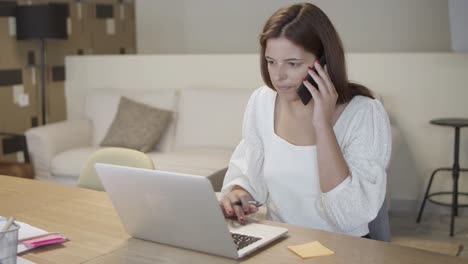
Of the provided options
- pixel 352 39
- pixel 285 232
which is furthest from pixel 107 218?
pixel 352 39

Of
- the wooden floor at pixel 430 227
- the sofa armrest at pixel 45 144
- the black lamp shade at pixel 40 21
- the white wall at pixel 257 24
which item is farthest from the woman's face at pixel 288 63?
the white wall at pixel 257 24

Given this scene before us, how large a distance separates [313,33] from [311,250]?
634mm

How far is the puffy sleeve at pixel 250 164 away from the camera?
1.89m

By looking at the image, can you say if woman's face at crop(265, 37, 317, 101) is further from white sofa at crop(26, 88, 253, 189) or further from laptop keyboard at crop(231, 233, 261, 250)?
white sofa at crop(26, 88, 253, 189)

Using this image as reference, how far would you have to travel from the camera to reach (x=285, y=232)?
1546 mm

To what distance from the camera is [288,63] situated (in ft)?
5.73

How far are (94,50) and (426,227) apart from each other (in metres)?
3.26

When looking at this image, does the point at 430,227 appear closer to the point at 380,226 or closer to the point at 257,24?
the point at 380,226

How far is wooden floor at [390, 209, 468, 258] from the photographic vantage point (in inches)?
146

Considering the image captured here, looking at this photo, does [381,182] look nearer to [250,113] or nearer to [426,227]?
[250,113]

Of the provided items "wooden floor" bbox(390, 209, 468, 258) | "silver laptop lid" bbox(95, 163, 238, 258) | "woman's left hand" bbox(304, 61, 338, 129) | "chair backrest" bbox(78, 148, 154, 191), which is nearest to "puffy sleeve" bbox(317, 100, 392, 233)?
"woman's left hand" bbox(304, 61, 338, 129)

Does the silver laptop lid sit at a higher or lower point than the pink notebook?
higher

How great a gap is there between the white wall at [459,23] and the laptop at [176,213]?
2757mm

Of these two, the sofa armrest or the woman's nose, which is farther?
the sofa armrest
